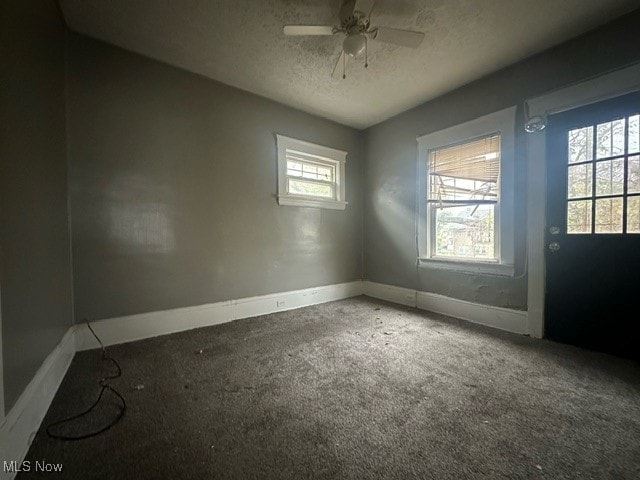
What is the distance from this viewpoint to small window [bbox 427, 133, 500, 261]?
2537mm

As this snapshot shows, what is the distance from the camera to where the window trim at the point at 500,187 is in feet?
7.79

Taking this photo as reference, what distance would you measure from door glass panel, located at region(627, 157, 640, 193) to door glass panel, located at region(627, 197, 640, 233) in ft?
0.24

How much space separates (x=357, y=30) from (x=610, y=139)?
215cm

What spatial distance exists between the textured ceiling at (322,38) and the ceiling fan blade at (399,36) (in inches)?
8.2

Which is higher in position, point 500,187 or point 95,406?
point 500,187

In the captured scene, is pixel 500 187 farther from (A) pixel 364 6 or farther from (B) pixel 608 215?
(A) pixel 364 6

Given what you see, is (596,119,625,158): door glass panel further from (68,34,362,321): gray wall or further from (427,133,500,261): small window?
(68,34,362,321): gray wall

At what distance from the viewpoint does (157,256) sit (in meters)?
2.28

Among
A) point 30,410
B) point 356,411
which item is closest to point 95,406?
point 30,410

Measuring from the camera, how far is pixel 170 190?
234cm

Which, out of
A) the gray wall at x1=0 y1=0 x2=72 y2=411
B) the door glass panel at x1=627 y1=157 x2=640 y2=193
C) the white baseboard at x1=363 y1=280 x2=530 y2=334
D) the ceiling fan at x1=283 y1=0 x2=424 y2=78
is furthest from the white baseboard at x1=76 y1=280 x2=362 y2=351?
the door glass panel at x1=627 y1=157 x2=640 y2=193

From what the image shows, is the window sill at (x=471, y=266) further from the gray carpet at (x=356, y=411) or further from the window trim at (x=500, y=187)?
the gray carpet at (x=356, y=411)

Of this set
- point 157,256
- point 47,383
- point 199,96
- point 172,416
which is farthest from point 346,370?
point 199,96

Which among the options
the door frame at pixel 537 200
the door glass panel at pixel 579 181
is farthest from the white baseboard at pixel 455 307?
the door glass panel at pixel 579 181
